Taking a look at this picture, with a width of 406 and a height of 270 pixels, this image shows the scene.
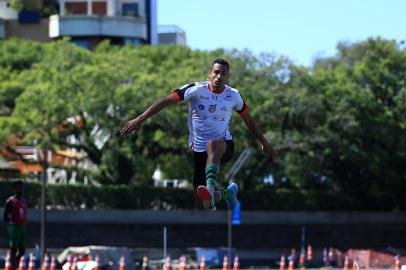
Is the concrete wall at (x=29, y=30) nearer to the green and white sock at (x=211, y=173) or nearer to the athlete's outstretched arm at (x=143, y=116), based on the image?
the green and white sock at (x=211, y=173)

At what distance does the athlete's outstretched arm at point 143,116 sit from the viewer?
1088 cm

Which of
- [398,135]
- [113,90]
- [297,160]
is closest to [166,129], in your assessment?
[113,90]

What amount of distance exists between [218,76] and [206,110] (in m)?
0.38

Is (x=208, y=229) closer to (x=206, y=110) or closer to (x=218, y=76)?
(x=206, y=110)

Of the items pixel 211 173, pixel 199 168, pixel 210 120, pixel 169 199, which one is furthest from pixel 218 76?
pixel 169 199

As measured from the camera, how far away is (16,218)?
2136 centimetres

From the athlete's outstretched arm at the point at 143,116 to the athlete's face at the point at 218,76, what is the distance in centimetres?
45

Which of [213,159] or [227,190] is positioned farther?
[227,190]

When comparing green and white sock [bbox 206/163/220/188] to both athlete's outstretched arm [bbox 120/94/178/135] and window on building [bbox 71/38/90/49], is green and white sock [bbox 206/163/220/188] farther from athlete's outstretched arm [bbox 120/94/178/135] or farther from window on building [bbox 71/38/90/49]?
window on building [bbox 71/38/90/49]

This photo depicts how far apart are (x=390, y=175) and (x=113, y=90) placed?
16346 millimetres

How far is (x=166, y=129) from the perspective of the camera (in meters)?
55.2

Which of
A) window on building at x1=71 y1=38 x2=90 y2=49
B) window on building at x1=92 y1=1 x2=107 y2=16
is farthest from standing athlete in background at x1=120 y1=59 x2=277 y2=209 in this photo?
window on building at x1=92 y1=1 x2=107 y2=16

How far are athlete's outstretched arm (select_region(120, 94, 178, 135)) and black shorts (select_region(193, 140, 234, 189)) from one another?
Result: 0.79 metres

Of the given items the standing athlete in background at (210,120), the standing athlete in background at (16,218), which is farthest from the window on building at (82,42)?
the standing athlete in background at (210,120)
